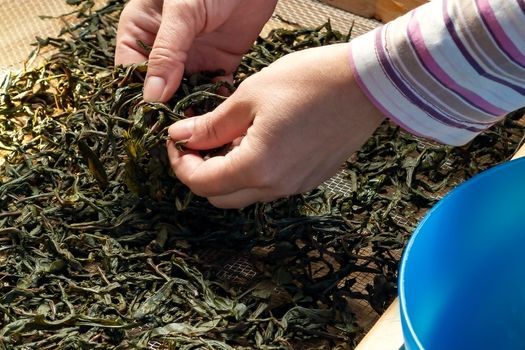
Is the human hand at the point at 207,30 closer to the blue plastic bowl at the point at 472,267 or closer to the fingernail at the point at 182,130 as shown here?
the fingernail at the point at 182,130

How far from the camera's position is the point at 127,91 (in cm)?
117

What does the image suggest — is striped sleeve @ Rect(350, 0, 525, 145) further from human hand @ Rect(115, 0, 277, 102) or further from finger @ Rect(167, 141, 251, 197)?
human hand @ Rect(115, 0, 277, 102)

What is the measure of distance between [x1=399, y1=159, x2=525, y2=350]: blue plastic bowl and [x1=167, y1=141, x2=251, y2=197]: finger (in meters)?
0.29

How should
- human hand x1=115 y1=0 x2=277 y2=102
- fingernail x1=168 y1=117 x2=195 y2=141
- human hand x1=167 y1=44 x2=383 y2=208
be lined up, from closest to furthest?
human hand x1=167 y1=44 x2=383 y2=208 → fingernail x1=168 y1=117 x2=195 y2=141 → human hand x1=115 y1=0 x2=277 y2=102

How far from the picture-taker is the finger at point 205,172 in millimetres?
969

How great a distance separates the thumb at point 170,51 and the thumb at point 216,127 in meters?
0.08

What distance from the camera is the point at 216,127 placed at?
1003 mm

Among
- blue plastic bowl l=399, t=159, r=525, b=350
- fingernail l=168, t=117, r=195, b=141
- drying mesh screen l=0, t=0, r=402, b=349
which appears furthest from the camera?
drying mesh screen l=0, t=0, r=402, b=349

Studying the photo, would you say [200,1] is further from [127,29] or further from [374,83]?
[374,83]

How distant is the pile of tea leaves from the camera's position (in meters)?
0.99

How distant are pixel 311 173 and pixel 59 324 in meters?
0.35

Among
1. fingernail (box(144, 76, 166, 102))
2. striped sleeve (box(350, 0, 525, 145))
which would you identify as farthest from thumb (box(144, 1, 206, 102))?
striped sleeve (box(350, 0, 525, 145))

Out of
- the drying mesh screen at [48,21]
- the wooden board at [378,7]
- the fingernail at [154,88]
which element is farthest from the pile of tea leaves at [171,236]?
the wooden board at [378,7]

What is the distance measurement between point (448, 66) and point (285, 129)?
0.65ft
